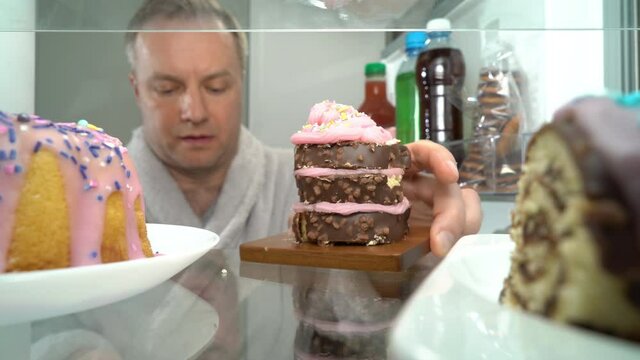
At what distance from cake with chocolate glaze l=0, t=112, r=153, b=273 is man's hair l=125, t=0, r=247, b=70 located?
0.43 m

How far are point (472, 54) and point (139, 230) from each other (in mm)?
940

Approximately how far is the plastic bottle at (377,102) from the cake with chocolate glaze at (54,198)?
87cm

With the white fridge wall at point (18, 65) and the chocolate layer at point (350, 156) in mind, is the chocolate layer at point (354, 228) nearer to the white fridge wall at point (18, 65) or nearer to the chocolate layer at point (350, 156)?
the chocolate layer at point (350, 156)

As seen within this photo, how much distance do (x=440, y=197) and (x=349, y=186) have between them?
22 centimetres

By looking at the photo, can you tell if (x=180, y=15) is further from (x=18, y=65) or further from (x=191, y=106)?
(x=18, y=65)

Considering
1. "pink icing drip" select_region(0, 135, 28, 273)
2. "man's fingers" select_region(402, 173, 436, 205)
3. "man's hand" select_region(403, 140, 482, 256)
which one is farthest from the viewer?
"man's fingers" select_region(402, 173, 436, 205)

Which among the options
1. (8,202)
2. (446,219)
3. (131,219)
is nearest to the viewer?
(8,202)

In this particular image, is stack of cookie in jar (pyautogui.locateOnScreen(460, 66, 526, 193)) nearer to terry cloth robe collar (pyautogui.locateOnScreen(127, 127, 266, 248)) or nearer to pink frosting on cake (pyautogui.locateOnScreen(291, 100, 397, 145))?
pink frosting on cake (pyautogui.locateOnScreen(291, 100, 397, 145))

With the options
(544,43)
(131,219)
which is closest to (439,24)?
(544,43)

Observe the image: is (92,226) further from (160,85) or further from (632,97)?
(160,85)

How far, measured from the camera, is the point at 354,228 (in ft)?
3.33

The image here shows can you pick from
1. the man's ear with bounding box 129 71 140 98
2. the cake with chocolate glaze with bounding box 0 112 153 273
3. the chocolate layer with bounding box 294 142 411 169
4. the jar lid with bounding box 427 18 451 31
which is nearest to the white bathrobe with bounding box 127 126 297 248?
the man's ear with bounding box 129 71 140 98

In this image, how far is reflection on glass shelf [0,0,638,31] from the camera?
83cm

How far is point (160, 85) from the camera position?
1.38 meters
